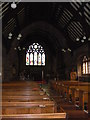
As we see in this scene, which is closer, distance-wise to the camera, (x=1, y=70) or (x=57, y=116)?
(x=57, y=116)

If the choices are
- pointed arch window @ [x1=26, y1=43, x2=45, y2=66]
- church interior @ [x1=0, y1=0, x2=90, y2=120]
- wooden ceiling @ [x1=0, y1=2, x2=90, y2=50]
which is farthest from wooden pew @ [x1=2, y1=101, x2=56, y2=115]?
pointed arch window @ [x1=26, y1=43, x2=45, y2=66]

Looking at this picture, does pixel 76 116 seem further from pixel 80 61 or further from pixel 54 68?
pixel 54 68

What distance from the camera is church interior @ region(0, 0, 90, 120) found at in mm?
4099

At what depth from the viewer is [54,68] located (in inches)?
1113

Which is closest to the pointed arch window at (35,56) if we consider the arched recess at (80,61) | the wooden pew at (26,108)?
the arched recess at (80,61)

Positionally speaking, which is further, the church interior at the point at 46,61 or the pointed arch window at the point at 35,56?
the pointed arch window at the point at 35,56

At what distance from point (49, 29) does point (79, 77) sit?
21.0 feet

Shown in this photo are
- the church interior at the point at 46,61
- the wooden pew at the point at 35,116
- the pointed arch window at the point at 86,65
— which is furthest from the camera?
the pointed arch window at the point at 86,65

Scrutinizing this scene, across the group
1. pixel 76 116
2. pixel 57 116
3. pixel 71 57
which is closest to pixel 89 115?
pixel 76 116

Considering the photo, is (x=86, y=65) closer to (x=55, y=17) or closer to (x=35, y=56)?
(x=55, y=17)

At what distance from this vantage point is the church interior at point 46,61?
4099 mm

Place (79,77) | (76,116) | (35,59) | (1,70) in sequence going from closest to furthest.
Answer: (76,116)
(1,70)
(79,77)
(35,59)

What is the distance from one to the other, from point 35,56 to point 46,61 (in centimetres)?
182

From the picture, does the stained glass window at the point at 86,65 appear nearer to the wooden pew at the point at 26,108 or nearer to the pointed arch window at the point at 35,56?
the pointed arch window at the point at 35,56
